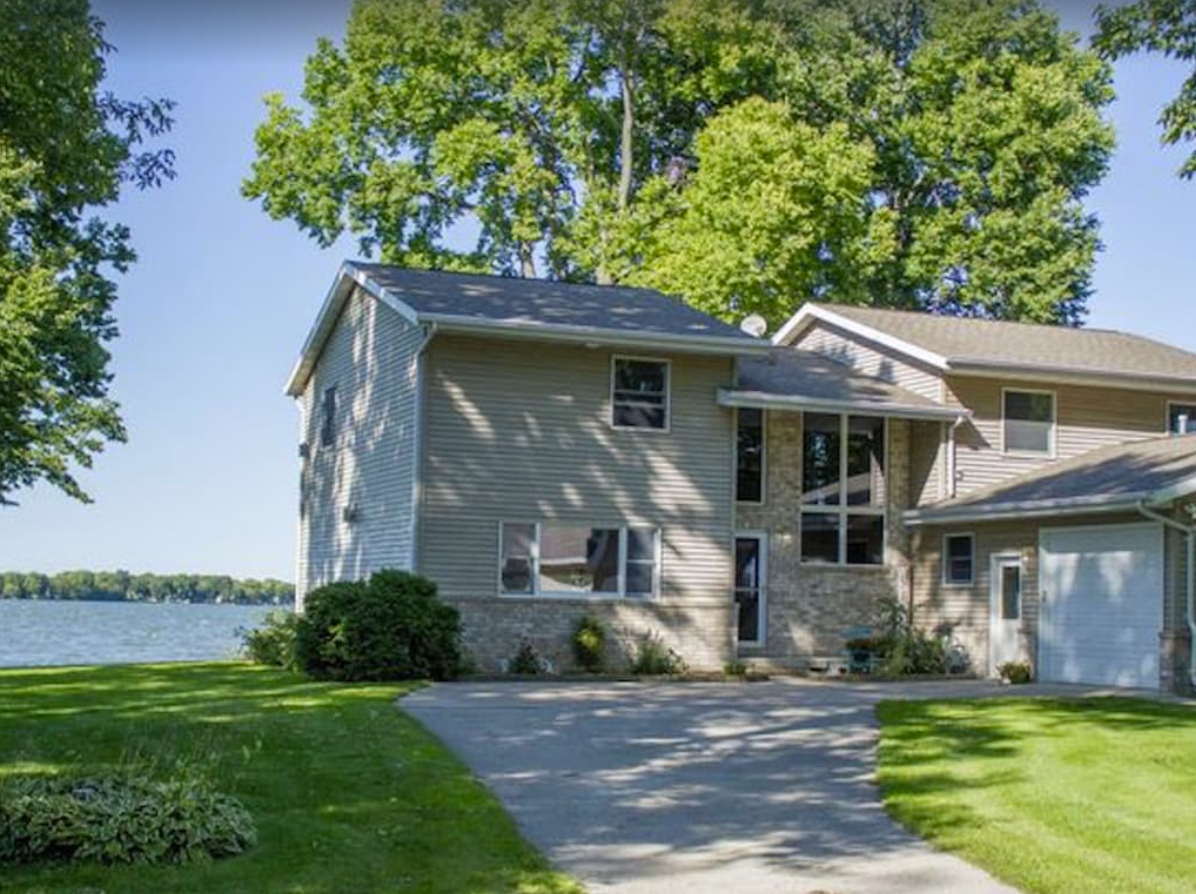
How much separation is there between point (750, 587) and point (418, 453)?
5.99m

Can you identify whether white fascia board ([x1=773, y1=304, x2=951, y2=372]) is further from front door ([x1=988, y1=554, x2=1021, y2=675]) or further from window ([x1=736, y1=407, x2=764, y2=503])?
front door ([x1=988, y1=554, x2=1021, y2=675])

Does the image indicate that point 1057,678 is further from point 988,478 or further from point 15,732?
point 15,732

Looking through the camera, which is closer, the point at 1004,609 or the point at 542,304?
the point at 1004,609

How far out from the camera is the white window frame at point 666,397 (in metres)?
22.4

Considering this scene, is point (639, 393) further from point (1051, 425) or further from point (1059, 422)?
point (1059, 422)

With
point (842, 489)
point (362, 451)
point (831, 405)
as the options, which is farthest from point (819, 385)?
point (362, 451)

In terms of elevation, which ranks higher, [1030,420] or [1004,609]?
[1030,420]

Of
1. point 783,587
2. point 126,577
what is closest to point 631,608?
point 783,587

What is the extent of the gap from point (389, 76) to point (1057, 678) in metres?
25.8

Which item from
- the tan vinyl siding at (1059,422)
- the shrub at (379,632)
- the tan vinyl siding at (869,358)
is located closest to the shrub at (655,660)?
the shrub at (379,632)

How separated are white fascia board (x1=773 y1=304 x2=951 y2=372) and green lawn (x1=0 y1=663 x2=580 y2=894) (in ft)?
38.1

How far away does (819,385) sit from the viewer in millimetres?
24969

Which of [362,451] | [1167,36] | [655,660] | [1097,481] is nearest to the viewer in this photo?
[1167,36]

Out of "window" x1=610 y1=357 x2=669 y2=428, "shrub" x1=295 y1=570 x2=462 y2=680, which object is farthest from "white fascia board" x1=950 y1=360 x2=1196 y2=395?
"shrub" x1=295 y1=570 x2=462 y2=680
